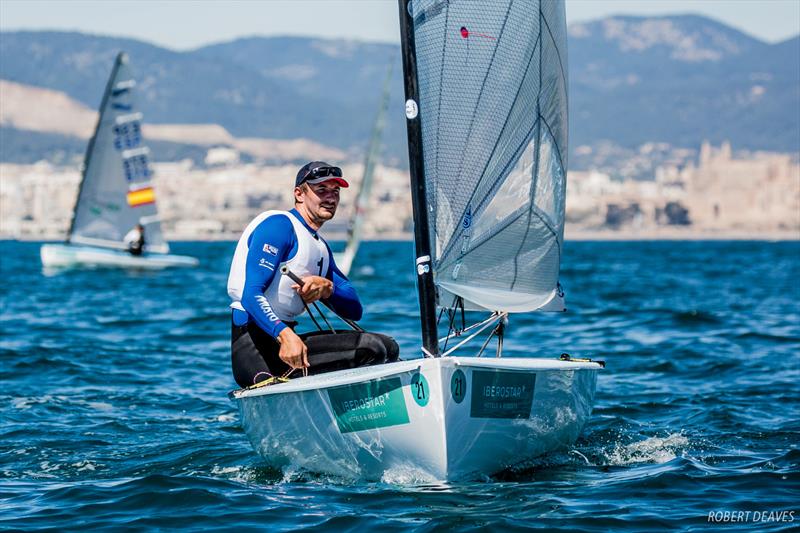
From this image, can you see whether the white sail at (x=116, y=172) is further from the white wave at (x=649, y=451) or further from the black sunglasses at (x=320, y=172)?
the black sunglasses at (x=320, y=172)

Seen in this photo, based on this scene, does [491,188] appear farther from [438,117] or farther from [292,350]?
[292,350]

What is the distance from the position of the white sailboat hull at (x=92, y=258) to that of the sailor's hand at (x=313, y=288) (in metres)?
31.2

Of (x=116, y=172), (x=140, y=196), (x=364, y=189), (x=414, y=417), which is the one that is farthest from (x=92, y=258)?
(x=414, y=417)

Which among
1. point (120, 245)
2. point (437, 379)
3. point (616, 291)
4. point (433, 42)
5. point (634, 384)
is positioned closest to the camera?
point (437, 379)

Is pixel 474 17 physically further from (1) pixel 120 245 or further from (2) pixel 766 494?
(1) pixel 120 245

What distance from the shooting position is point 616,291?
31172 mm

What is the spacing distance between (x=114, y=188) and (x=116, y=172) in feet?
1.65

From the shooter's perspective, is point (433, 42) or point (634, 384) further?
point (634, 384)

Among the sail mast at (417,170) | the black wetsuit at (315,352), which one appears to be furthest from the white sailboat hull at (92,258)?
the sail mast at (417,170)

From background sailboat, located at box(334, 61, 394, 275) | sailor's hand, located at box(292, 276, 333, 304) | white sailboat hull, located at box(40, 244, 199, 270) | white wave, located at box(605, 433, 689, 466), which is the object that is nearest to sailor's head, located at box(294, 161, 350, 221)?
sailor's hand, located at box(292, 276, 333, 304)

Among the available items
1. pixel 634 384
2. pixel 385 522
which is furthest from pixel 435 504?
pixel 634 384

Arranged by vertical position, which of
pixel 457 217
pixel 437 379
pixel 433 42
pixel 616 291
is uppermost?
pixel 433 42

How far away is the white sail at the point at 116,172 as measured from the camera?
121 ft

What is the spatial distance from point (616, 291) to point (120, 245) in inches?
641
